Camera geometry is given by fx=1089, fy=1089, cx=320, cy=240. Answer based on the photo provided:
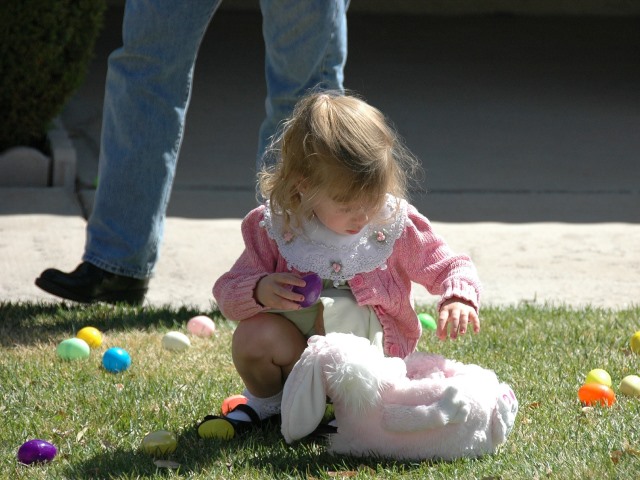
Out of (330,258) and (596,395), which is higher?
(330,258)

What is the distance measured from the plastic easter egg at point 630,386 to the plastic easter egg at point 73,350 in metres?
1.79

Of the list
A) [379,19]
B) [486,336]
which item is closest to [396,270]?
[486,336]

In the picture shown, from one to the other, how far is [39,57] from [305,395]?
167 inches

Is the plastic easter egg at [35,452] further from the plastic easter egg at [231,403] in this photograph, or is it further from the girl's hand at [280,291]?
the girl's hand at [280,291]

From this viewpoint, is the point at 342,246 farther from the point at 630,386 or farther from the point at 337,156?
the point at 630,386

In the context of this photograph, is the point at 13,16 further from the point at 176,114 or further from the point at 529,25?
the point at 529,25

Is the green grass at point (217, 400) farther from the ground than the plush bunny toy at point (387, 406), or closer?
closer

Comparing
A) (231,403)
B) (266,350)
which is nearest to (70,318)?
(231,403)

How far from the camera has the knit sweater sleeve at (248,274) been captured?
2996 millimetres

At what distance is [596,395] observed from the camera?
3193 mm

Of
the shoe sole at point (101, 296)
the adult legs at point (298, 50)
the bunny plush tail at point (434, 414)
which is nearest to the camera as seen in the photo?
the bunny plush tail at point (434, 414)

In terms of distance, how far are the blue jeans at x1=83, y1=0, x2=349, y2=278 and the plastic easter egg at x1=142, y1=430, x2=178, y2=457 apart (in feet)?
4.39

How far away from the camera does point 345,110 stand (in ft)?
9.45

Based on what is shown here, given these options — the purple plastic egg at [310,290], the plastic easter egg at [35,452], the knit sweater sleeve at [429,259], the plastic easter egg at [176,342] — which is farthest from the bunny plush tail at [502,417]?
the plastic easter egg at [176,342]
